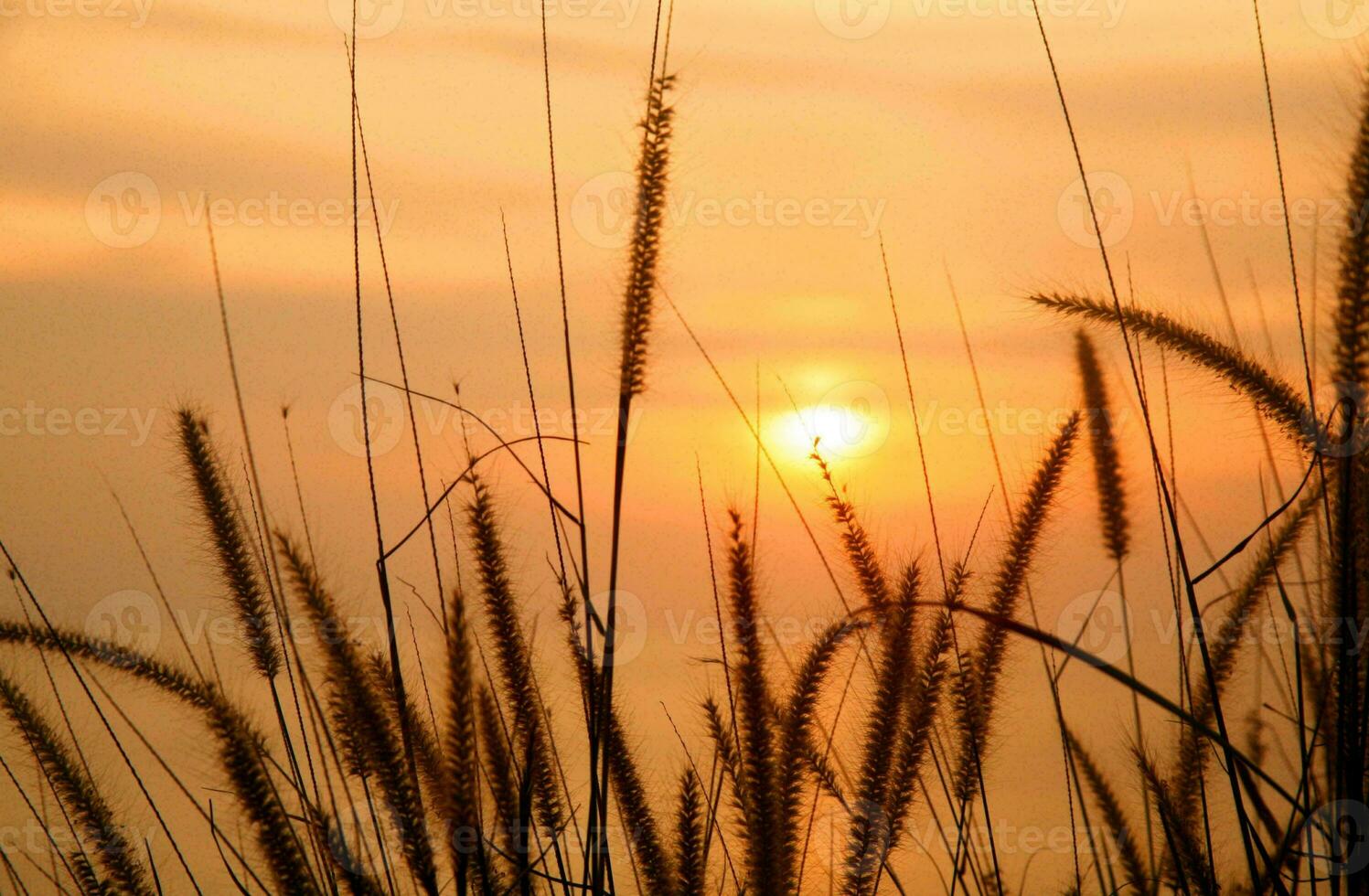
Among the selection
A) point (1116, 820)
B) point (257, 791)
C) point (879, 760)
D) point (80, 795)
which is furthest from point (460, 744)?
point (1116, 820)

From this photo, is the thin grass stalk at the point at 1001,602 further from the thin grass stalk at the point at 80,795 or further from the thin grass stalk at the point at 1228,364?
the thin grass stalk at the point at 80,795

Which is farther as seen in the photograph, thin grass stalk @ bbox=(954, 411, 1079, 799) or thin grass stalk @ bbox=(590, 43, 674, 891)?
thin grass stalk @ bbox=(954, 411, 1079, 799)

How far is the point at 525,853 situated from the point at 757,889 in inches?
17.0

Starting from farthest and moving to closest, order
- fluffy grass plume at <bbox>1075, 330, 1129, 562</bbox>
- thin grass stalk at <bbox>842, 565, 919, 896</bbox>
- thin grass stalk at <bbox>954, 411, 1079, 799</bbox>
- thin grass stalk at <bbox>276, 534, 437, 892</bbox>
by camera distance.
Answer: fluffy grass plume at <bbox>1075, 330, 1129, 562</bbox>, thin grass stalk at <bbox>954, 411, 1079, 799</bbox>, thin grass stalk at <bbox>842, 565, 919, 896</bbox>, thin grass stalk at <bbox>276, 534, 437, 892</bbox>

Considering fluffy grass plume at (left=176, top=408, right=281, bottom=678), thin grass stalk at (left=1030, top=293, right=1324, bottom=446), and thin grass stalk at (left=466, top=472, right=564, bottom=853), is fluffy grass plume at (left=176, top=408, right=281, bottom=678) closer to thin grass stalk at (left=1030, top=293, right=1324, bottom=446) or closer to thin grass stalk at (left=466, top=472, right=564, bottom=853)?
thin grass stalk at (left=466, top=472, right=564, bottom=853)

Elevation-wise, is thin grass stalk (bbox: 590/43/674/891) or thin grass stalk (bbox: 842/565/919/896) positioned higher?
thin grass stalk (bbox: 590/43/674/891)

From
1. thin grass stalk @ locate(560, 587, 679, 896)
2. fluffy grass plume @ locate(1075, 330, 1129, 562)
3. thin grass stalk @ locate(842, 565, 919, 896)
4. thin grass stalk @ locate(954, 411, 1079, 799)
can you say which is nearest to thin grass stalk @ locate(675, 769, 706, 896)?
thin grass stalk @ locate(560, 587, 679, 896)

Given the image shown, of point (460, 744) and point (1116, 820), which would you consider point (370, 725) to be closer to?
point (460, 744)

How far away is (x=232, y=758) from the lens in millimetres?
2123

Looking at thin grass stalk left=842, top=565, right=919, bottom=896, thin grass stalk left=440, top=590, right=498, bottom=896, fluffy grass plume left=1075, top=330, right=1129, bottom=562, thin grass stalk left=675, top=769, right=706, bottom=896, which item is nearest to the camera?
thin grass stalk left=440, top=590, right=498, bottom=896

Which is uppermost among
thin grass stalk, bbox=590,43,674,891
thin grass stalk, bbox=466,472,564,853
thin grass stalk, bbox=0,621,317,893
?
thin grass stalk, bbox=590,43,674,891

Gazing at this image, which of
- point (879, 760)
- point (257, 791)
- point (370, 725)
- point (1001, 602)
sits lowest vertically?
point (257, 791)

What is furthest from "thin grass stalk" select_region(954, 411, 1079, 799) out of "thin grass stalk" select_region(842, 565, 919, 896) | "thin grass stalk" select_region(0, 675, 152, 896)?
"thin grass stalk" select_region(0, 675, 152, 896)

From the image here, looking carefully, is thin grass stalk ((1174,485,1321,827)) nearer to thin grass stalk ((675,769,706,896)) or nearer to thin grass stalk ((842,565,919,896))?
thin grass stalk ((842,565,919,896))
